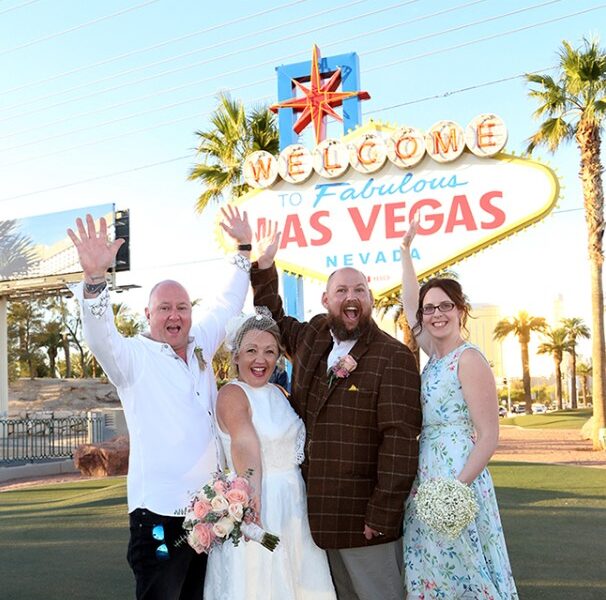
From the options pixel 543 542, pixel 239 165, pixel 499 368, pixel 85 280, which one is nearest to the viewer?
pixel 85 280

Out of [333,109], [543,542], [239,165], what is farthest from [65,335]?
[543,542]

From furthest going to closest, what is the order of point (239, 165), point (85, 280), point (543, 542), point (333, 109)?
point (239, 165) → point (333, 109) → point (543, 542) → point (85, 280)

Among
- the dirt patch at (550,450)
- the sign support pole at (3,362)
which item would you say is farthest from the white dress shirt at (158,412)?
the sign support pole at (3,362)

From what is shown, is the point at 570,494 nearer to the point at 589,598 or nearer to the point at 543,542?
the point at 543,542

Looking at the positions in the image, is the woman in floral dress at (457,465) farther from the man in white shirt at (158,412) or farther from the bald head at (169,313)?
the bald head at (169,313)

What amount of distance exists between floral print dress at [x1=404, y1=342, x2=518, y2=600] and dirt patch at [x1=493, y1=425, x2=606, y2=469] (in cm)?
1131

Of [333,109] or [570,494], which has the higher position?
[333,109]

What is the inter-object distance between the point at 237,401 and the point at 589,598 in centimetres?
320

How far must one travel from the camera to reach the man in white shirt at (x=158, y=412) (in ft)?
11.6

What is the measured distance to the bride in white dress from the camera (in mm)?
3551

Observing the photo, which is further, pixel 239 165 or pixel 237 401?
pixel 239 165

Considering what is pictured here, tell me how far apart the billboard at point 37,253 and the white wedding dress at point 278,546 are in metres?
24.8

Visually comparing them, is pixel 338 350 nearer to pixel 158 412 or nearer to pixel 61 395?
pixel 158 412

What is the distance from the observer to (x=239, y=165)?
19938 mm
